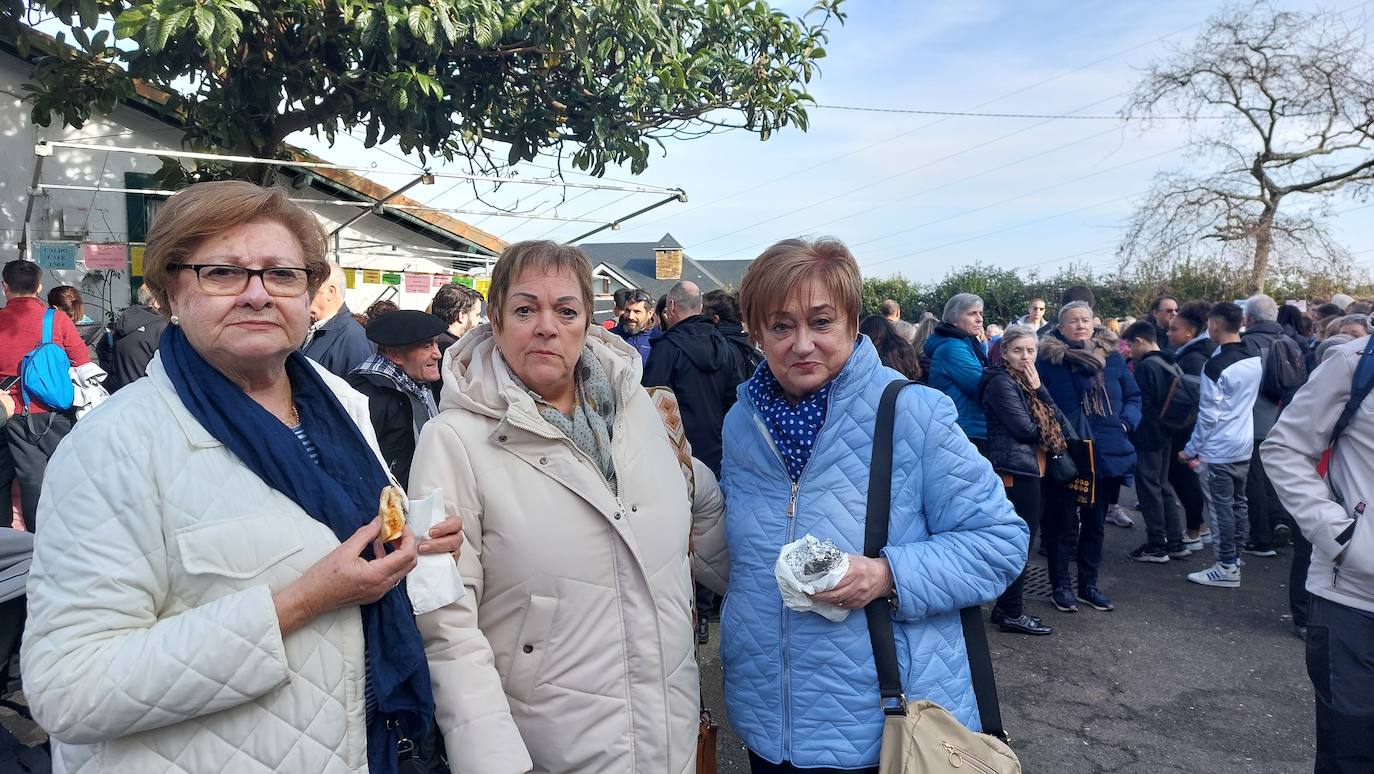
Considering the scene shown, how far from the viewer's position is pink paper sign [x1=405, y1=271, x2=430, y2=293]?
12.4 m

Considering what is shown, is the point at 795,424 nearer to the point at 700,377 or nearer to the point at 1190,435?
the point at 700,377

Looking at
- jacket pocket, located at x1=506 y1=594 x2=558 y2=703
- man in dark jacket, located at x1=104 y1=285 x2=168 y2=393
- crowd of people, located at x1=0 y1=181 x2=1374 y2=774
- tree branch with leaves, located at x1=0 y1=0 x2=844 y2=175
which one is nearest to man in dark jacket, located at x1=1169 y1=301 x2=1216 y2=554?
tree branch with leaves, located at x1=0 y1=0 x2=844 y2=175

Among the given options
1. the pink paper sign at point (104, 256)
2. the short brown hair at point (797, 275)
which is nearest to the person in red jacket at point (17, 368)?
the pink paper sign at point (104, 256)

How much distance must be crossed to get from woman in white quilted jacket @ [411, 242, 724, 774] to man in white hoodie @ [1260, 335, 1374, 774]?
6.26ft

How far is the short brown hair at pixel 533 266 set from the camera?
7.06 ft

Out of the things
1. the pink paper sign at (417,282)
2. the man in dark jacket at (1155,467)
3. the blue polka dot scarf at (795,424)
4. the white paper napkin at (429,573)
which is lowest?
the man in dark jacket at (1155,467)

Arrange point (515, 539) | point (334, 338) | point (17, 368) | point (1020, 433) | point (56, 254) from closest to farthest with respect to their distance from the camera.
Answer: point (515, 539) → point (334, 338) → point (1020, 433) → point (17, 368) → point (56, 254)

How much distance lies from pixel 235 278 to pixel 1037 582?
6.33 meters

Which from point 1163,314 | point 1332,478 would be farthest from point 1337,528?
point 1163,314

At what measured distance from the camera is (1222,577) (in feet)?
20.7

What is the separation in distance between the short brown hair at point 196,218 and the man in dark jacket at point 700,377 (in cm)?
379

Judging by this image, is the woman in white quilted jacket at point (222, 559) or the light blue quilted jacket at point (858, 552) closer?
the woman in white quilted jacket at point (222, 559)

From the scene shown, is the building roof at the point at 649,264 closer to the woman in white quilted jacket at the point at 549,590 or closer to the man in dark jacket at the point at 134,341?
the man in dark jacket at the point at 134,341

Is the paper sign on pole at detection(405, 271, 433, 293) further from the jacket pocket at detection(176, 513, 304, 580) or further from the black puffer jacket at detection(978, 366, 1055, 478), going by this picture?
the jacket pocket at detection(176, 513, 304, 580)
